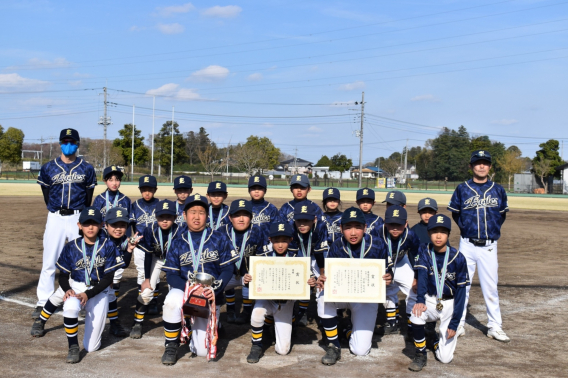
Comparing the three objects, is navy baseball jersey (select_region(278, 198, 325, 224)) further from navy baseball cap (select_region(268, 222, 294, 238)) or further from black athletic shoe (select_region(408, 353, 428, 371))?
black athletic shoe (select_region(408, 353, 428, 371))

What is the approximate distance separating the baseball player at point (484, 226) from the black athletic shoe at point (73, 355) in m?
4.57

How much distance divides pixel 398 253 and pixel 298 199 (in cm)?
169

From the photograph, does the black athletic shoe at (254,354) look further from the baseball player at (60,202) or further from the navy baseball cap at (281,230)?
the baseball player at (60,202)

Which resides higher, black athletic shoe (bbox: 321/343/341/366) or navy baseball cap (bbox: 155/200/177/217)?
navy baseball cap (bbox: 155/200/177/217)

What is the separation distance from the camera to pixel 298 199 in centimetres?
700

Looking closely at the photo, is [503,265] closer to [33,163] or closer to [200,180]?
[200,180]

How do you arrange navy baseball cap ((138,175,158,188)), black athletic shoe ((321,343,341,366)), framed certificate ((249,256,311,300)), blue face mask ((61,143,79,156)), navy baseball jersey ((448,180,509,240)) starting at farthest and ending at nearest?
1. navy baseball cap ((138,175,158,188))
2. blue face mask ((61,143,79,156))
3. navy baseball jersey ((448,180,509,240))
4. framed certificate ((249,256,311,300))
5. black athletic shoe ((321,343,341,366))

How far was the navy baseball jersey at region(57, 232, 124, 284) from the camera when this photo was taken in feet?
17.6

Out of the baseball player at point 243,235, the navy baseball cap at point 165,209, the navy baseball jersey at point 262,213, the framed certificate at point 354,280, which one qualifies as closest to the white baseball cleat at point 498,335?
the framed certificate at point 354,280

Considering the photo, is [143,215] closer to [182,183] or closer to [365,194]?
[182,183]

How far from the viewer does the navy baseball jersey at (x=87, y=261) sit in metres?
5.35

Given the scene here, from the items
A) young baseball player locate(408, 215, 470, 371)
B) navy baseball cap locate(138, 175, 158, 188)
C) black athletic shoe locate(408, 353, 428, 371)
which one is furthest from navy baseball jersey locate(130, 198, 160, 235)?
black athletic shoe locate(408, 353, 428, 371)

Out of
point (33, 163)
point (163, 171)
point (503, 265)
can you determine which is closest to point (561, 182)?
point (503, 265)

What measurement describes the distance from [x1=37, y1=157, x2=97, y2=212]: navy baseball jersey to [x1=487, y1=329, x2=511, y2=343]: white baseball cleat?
5.53 metres
